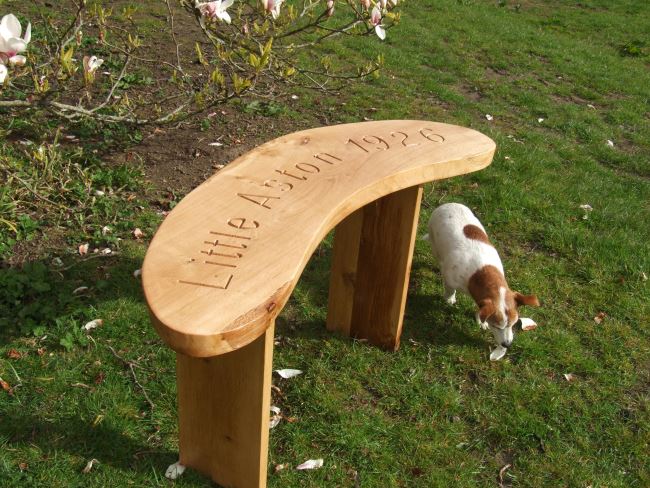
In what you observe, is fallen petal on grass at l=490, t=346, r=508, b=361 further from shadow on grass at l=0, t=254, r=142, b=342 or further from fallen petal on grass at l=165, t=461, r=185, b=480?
shadow on grass at l=0, t=254, r=142, b=342

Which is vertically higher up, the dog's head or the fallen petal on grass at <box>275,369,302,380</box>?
the dog's head

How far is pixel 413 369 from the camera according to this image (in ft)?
10.5

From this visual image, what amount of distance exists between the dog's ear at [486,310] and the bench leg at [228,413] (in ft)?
4.17

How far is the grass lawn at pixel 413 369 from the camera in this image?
2.66m

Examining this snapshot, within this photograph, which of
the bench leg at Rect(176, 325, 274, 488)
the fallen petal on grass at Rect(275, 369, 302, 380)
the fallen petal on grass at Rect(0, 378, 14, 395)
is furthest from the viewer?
the fallen petal on grass at Rect(275, 369, 302, 380)

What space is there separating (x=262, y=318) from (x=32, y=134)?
11.6 feet

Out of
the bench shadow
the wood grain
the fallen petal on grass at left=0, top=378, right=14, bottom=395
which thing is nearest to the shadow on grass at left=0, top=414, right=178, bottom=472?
the fallen petal on grass at left=0, top=378, right=14, bottom=395

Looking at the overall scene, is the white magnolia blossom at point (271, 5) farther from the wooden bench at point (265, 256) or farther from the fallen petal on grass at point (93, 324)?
the fallen petal on grass at point (93, 324)

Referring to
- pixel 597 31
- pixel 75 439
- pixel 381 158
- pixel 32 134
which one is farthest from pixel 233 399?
pixel 597 31

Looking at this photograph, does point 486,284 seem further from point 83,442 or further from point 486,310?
point 83,442

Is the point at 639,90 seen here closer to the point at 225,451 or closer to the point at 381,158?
the point at 381,158

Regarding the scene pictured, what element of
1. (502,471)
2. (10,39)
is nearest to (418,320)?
(502,471)

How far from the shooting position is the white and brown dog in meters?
3.13

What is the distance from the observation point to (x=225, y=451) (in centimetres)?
241
